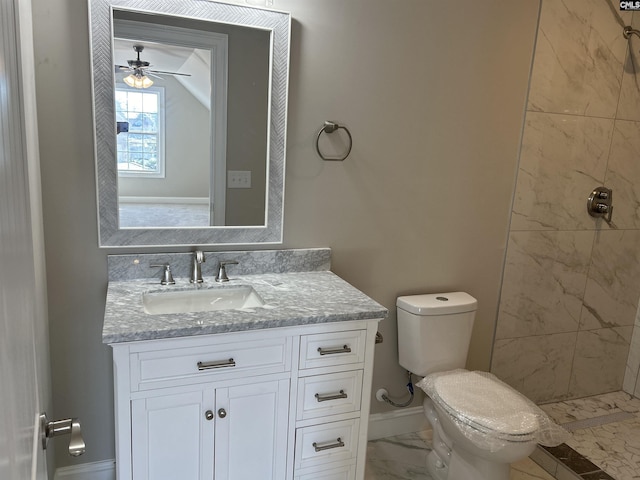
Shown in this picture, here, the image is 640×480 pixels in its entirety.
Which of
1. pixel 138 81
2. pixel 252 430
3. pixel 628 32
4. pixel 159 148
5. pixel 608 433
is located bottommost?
pixel 608 433

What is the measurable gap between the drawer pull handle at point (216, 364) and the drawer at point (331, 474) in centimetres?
52

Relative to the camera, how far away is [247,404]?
1628 mm

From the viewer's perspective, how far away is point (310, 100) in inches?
80.0

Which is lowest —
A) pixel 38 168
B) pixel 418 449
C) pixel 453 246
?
pixel 418 449

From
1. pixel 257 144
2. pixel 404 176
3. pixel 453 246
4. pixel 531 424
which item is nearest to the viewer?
pixel 531 424

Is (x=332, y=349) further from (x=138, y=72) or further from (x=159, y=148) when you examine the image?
(x=138, y=72)

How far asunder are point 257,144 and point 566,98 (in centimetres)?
161

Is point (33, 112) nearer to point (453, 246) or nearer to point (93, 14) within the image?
point (93, 14)

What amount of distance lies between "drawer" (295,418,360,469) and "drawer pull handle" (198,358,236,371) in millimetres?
373

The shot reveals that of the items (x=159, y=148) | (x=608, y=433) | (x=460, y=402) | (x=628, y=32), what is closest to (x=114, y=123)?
(x=159, y=148)

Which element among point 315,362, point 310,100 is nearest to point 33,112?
point 310,100

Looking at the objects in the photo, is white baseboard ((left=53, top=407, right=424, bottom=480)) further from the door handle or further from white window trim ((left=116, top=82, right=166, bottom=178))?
the door handle

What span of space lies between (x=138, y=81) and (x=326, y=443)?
1482mm

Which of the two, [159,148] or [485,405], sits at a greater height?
[159,148]
